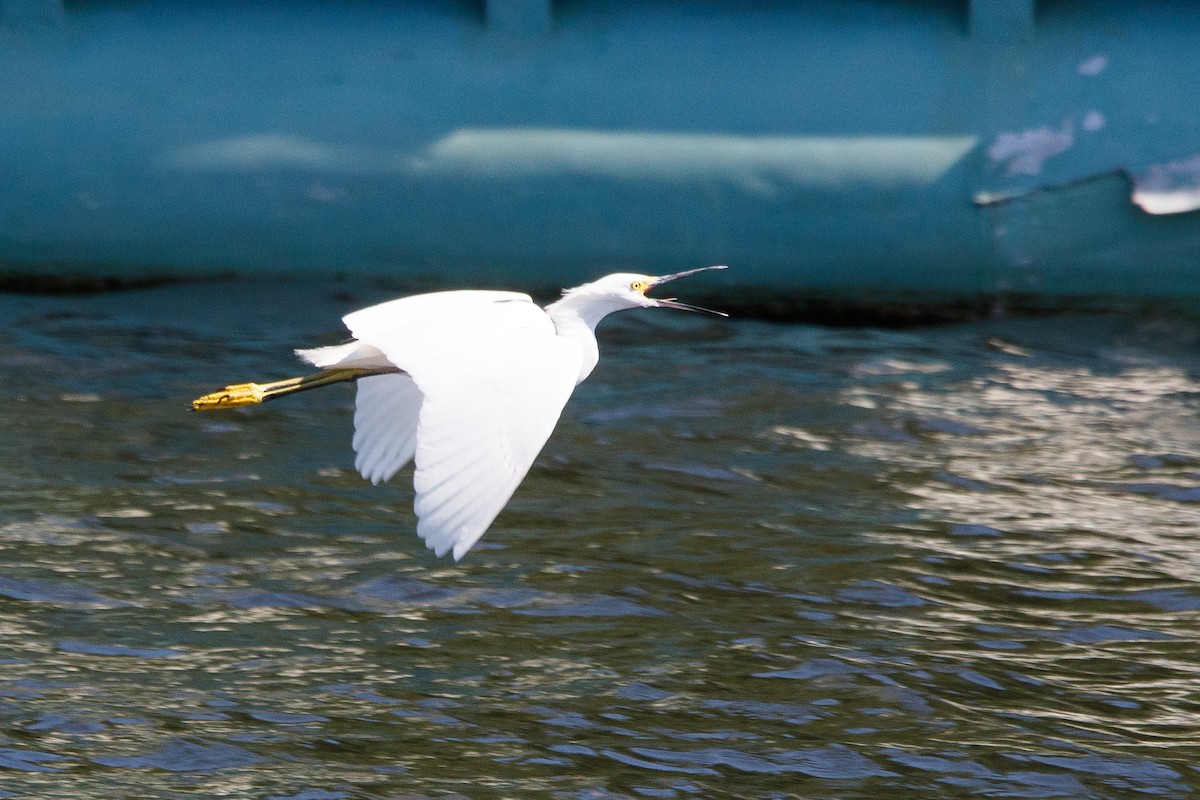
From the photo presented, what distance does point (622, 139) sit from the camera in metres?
7.96

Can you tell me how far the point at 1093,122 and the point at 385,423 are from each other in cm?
421

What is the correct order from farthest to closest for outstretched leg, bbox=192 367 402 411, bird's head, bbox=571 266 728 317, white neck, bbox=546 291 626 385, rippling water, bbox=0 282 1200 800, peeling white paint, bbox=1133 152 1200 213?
peeling white paint, bbox=1133 152 1200 213
outstretched leg, bbox=192 367 402 411
bird's head, bbox=571 266 728 317
white neck, bbox=546 291 626 385
rippling water, bbox=0 282 1200 800

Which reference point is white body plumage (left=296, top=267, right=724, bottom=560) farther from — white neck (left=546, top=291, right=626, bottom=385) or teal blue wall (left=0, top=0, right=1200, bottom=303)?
teal blue wall (left=0, top=0, right=1200, bottom=303)

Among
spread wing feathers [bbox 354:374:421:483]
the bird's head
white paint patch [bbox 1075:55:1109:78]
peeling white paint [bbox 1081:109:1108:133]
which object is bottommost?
spread wing feathers [bbox 354:374:421:483]

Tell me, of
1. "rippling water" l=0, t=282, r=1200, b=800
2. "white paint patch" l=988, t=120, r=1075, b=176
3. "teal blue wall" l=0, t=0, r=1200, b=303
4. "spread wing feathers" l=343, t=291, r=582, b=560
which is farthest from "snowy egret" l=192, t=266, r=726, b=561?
"white paint patch" l=988, t=120, r=1075, b=176

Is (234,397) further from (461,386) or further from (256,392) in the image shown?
(461,386)

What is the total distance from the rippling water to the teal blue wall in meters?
0.47

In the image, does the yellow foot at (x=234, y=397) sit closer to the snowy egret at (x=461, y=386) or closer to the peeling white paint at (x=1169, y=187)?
the snowy egret at (x=461, y=386)

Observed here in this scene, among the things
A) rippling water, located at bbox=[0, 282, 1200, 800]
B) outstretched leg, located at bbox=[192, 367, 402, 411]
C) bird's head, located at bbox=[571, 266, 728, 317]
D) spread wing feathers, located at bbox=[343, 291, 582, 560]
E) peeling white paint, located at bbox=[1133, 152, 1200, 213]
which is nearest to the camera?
spread wing feathers, located at bbox=[343, 291, 582, 560]

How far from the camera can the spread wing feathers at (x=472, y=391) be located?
378 cm

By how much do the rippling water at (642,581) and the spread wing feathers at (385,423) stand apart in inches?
16.2

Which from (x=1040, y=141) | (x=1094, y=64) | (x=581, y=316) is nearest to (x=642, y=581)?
(x=581, y=316)

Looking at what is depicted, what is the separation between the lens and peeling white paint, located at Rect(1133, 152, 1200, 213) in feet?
25.5

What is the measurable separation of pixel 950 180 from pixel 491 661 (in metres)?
4.15
